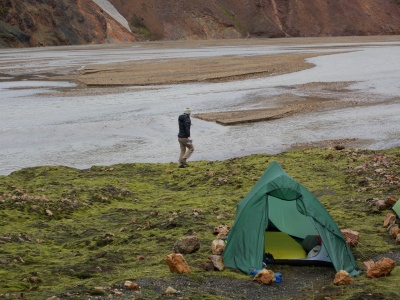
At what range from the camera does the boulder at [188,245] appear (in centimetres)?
1112

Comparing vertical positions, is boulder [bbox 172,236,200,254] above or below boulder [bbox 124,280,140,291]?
below

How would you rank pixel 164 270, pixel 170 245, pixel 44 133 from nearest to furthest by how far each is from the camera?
1. pixel 164 270
2. pixel 170 245
3. pixel 44 133

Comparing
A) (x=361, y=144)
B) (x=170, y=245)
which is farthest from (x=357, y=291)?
(x=361, y=144)

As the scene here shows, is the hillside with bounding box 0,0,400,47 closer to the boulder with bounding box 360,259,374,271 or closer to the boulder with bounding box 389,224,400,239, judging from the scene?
the boulder with bounding box 389,224,400,239

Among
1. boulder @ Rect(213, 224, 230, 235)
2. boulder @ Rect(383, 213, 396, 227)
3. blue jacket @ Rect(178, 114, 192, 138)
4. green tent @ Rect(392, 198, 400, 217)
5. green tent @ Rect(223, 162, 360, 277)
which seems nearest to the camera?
green tent @ Rect(223, 162, 360, 277)

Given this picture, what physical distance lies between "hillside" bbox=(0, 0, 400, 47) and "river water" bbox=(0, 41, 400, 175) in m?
50.0

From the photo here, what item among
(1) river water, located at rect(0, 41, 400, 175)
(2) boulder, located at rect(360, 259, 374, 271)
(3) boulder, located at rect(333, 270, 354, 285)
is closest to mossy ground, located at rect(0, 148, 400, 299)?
(3) boulder, located at rect(333, 270, 354, 285)

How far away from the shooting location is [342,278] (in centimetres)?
955

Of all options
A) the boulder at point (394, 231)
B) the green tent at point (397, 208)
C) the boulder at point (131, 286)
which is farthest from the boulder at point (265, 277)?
the green tent at point (397, 208)

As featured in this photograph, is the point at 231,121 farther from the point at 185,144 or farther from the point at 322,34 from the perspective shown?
the point at 322,34

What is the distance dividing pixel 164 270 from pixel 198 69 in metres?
41.7

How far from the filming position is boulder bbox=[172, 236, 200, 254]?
11123 mm

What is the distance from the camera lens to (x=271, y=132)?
2680 cm

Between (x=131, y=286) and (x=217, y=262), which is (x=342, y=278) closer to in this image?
(x=217, y=262)
